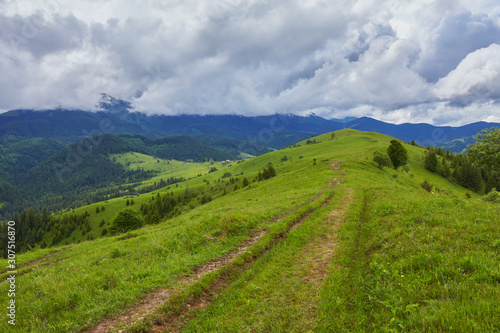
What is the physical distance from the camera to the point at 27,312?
792 centimetres

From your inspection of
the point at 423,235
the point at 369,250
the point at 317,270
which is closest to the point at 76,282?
the point at 317,270

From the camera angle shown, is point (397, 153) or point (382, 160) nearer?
point (382, 160)

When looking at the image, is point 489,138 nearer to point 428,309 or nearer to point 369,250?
point 369,250

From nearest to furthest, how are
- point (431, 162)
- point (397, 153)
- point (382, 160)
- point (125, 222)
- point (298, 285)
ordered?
point (298, 285) < point (125, 222) < point (382, 160) < point (397, 153) < point (431, 162)

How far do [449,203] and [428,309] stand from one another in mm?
12797

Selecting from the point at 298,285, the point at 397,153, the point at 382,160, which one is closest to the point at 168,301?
the point at 298,285

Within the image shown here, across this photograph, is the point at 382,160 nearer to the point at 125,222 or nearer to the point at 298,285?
the point at 298,285

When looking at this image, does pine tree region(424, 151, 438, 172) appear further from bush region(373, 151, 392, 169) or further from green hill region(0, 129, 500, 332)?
green hill region(0, 129, 500, 332)

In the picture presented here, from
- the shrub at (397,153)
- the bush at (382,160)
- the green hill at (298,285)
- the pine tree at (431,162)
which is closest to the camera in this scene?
the green hill at (298,285)

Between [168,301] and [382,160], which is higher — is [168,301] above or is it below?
below

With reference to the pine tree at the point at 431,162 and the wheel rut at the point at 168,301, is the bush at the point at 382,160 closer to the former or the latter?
the pine tree at the point at 431,162

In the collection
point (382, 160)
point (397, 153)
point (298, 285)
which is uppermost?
point (397, 153)

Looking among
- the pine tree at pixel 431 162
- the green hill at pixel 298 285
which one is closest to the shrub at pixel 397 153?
the pine tree at pixel 431 162

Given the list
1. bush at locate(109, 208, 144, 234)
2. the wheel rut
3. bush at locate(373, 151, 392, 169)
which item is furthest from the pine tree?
the wheel rut
